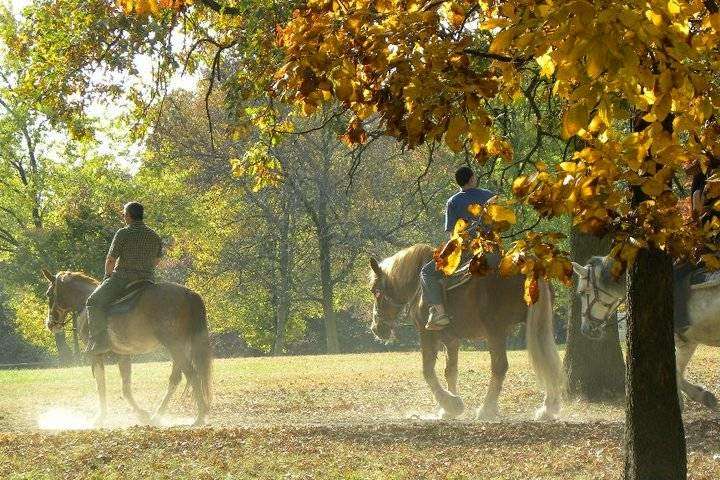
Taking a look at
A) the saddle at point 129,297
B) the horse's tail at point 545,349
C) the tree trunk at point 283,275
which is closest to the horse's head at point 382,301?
the horse's tail at point 545,349

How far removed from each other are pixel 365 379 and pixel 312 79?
16204mm

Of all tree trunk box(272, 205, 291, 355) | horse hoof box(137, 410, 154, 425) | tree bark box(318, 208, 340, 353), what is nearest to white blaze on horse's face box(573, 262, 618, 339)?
horse hoof box(137, 410, 154, 425)

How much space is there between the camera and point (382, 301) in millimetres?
14906

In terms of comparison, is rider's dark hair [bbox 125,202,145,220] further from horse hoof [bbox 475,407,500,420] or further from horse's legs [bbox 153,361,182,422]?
horse hoof [bbox 475,407,500,420]

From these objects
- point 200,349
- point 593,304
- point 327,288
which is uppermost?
point 327,288

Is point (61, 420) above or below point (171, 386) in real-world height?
below

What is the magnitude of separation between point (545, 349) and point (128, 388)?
6.20 meters

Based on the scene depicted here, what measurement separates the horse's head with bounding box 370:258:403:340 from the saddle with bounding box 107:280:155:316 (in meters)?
3.02

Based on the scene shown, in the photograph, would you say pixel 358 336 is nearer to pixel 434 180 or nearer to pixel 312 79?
pixel 434 180

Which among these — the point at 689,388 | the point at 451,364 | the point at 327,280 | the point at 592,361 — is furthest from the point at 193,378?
the point at 327,280

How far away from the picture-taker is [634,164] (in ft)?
16.1

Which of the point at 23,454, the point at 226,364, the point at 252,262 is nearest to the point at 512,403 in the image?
the point at 23,454

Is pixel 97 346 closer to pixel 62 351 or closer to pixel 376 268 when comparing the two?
pixel 376 268

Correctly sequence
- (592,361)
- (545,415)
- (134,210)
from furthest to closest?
1. (592,361)
2. (134,210)
3. (545,415)
